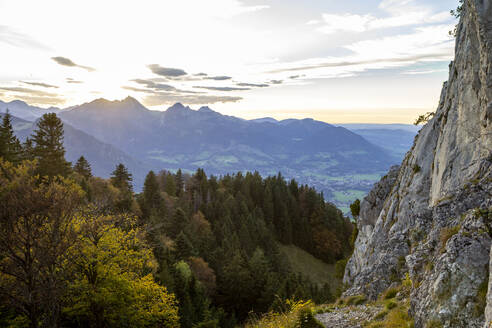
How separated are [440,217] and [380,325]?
6.46 meters

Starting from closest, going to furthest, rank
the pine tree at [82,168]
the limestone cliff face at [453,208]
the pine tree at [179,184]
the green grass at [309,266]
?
the limestone cliff face at [453,208] < the pine tree at [82,168] < the green grass at [309,266] < the pine tree at [179,184]

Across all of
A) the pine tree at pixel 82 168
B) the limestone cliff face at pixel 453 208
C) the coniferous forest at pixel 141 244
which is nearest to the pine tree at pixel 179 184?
the coniferous forest at pixel 141 244

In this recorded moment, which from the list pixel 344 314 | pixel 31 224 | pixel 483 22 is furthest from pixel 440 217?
pixel 31 224

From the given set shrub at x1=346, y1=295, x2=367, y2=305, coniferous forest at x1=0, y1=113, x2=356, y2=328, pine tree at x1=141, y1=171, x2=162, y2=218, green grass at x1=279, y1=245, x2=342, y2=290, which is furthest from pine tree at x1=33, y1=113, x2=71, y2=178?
green grass at x1=279, y1=245, x2=342, y2=290

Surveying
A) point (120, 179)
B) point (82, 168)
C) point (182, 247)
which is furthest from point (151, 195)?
point (82, 168)

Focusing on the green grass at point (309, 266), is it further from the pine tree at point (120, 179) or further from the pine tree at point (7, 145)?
the pine tree at point (7, 145)

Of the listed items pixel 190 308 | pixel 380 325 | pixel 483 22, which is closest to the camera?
pixel 380 325

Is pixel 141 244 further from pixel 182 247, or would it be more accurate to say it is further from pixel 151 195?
pixel 151 195

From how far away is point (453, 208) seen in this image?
14859mm

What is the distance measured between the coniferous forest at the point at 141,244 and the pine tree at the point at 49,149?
22 centimetres

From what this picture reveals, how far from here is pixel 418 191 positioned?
26797 mm

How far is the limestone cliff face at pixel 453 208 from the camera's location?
10414 mm

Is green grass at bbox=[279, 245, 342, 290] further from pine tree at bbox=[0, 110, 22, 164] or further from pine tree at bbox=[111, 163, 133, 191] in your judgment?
pine tree at bbox=[0, 110, 22, 164]

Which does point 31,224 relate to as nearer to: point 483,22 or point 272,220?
point 483,22
